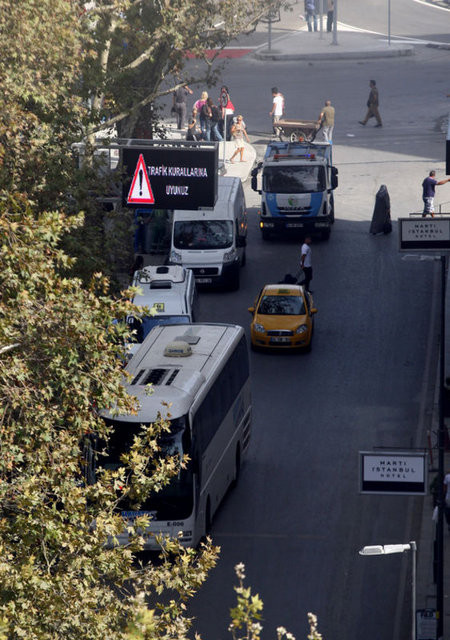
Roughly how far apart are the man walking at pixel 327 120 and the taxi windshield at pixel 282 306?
18.2m

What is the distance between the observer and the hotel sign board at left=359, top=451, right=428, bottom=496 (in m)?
16.1

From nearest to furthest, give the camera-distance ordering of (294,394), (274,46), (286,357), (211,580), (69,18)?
(211,580), (69,18), (294,394), (286,357), (274,46)

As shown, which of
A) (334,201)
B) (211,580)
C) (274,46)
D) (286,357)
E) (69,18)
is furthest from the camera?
(274,46)

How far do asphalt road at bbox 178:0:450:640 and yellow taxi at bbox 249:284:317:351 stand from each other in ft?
1.24

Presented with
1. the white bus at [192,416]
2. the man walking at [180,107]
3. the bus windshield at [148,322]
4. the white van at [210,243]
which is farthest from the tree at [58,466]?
the man walking at [180,107]

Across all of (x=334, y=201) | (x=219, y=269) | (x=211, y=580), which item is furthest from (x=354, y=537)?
(x=334, y=201)

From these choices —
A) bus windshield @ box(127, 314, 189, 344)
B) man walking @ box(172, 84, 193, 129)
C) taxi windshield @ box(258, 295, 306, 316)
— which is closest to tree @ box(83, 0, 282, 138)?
bus windshield @ box(127, 314, 189, 344)

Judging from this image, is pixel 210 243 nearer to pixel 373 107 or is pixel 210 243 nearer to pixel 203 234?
pixel 203 234

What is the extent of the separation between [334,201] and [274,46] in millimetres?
29046

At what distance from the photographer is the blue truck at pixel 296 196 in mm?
36219

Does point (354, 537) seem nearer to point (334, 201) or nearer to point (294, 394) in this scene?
point (294, 394)

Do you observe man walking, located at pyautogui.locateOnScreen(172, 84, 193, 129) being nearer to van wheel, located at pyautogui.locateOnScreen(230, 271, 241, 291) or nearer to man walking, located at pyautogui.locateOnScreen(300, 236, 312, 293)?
van wheel, located at pyautogui.locateOnScreen(230, 271, 241, 291)

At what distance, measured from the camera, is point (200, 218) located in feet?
107

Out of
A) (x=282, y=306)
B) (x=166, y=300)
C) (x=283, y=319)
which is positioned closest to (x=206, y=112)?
(x=282, y=306)
